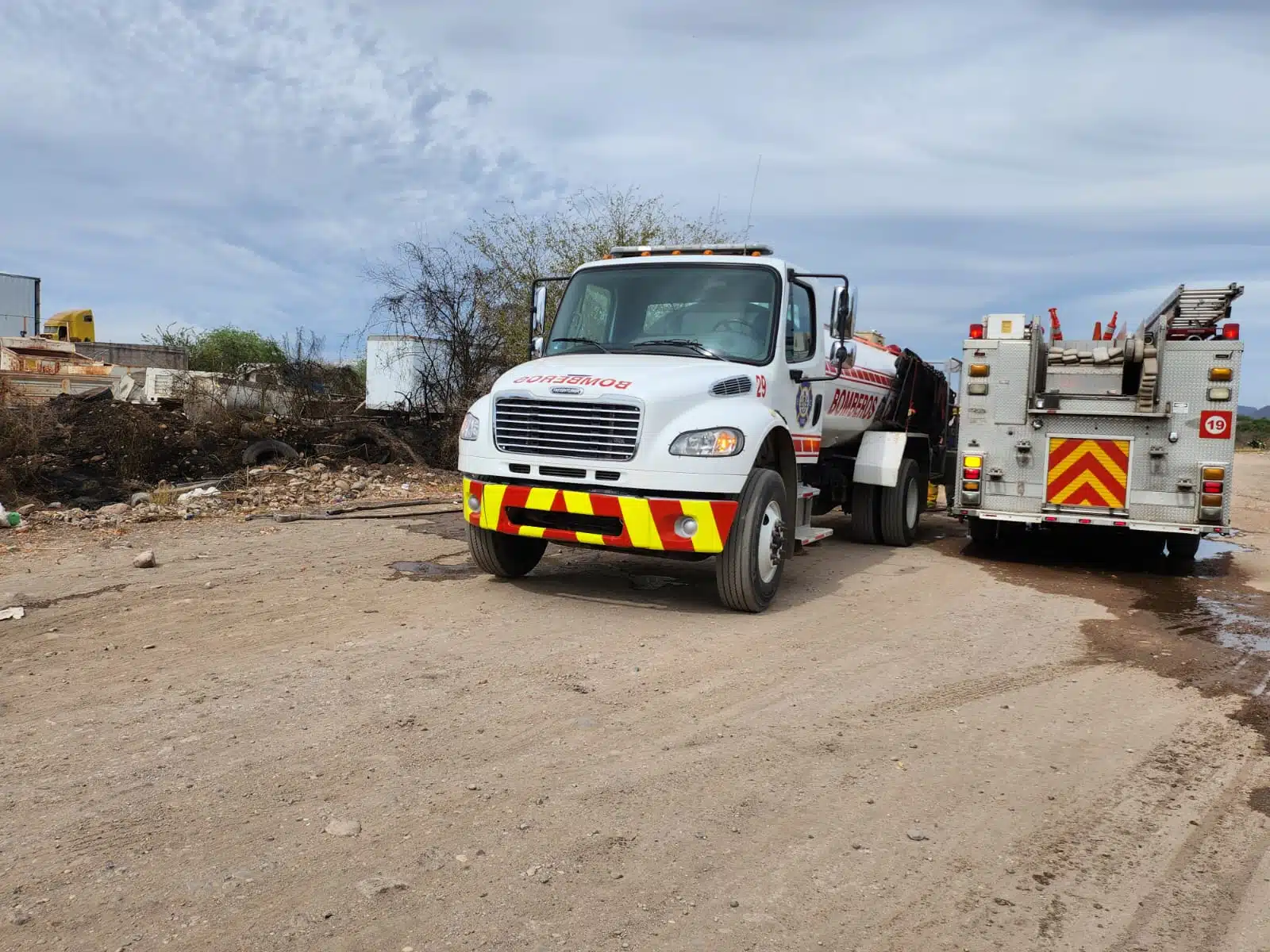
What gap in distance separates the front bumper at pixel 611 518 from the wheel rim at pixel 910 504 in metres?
5.54

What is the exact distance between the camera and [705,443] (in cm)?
676

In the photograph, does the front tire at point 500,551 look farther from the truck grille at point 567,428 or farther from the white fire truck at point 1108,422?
the white fire truck at point 1108,422

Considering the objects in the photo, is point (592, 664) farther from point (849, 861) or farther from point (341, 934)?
point (341, 934)

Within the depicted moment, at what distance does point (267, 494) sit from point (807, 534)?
7.91 metres

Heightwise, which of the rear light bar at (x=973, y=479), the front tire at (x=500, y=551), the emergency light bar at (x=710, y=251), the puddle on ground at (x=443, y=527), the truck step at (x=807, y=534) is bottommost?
the puddle on ground at (x=443, y=527)

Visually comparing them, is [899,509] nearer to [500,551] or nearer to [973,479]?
[973,479]

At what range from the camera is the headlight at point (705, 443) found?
674 centimetres

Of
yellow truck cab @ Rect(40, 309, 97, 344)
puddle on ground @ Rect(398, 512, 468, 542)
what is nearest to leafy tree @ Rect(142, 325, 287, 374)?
yellow truck cab @ Rect(40, 309, 97, 344)

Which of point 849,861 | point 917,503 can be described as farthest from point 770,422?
point 917,503

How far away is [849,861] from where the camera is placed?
11.2 ft

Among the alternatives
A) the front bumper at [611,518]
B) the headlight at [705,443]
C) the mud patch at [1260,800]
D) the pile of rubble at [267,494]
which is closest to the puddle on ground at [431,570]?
the front bumper at [611,518]

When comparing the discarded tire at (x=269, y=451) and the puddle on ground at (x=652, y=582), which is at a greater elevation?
the discarded tire at (x=269, y=451)

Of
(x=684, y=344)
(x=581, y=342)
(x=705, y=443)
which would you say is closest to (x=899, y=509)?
(x=684, y=344)

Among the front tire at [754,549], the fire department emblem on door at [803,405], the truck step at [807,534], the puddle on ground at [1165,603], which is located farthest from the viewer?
the truck step at [807,534]
